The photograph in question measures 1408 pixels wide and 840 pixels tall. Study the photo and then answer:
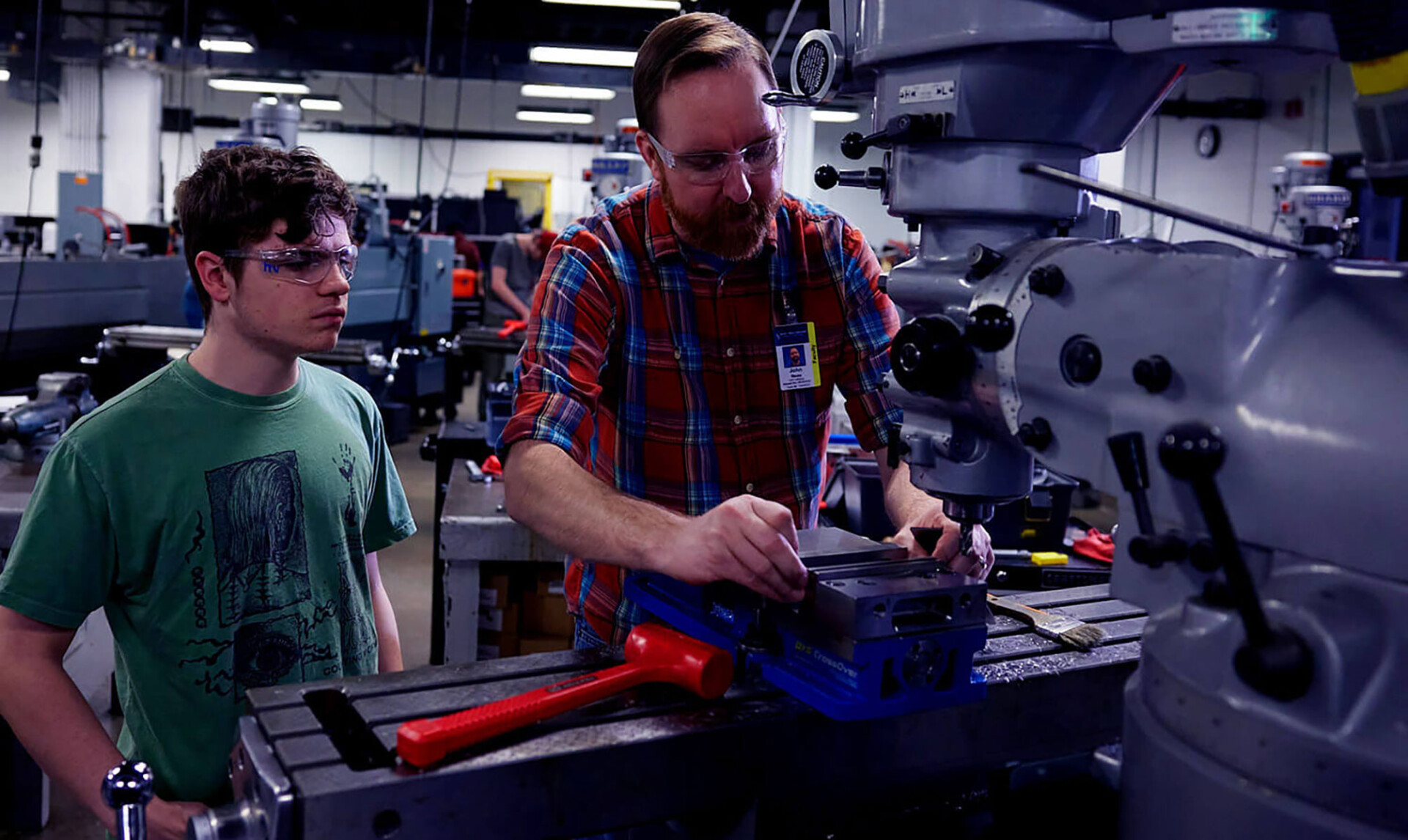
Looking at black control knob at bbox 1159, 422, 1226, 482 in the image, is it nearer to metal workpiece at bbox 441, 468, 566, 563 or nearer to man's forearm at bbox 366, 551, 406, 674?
man's forearm at bbox 366, 551, 406, 674

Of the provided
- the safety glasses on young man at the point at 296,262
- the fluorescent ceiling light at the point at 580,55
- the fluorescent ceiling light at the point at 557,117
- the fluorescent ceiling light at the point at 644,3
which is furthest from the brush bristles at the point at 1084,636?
the fluorescent ceiling light at the point at 557,117

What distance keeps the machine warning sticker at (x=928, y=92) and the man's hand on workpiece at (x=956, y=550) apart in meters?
0.39

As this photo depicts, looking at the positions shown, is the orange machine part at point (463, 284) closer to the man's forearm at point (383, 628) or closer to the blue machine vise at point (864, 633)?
the man's forearm at point (383, 628)

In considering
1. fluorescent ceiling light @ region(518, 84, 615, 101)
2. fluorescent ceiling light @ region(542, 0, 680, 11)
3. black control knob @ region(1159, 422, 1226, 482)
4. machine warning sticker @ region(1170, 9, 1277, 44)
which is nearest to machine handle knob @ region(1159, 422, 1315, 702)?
black control knob @ region(1159, 422, 1226, 482)

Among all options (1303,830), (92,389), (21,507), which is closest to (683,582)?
(1303,830)

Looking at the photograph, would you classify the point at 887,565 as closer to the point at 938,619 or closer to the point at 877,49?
the point at 938,619

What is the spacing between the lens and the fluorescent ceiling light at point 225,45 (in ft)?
26.4

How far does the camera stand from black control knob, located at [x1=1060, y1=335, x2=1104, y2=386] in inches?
27.9

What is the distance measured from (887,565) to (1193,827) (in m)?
0.34

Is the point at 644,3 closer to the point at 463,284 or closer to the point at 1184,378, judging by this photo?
the point at 463,284

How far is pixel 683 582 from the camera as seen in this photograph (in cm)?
102

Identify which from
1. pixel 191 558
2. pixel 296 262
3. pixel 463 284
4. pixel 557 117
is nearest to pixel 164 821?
pixel 191 558

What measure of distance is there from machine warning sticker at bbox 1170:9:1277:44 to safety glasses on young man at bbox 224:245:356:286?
96cm

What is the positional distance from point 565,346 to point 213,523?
16.3 inches
